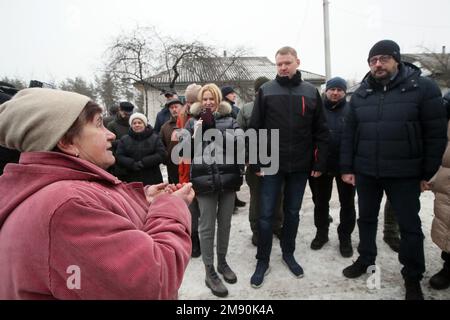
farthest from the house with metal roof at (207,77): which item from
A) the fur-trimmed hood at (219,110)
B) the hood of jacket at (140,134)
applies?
the fur-trimmed hood at (219,110)

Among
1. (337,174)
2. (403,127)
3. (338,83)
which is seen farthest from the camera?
(337,174)

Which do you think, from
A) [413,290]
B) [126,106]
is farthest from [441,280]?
[126,106]

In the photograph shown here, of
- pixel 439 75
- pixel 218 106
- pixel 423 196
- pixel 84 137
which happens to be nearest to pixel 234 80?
pixel 423 196

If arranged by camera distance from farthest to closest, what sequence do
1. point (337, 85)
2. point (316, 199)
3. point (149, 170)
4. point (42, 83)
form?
point (149, 170) → point (316, 199) → point (337, 85) → point (42, 83)

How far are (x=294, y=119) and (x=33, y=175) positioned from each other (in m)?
2.37

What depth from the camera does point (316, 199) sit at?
144 inches

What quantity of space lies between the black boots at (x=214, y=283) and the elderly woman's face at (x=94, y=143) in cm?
195

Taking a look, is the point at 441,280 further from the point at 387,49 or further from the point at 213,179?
the point at 213,179

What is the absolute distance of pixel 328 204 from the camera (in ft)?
11.9

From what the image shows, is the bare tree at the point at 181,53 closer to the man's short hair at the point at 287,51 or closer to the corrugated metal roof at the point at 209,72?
the corrugated metal roof at the point at 209,72

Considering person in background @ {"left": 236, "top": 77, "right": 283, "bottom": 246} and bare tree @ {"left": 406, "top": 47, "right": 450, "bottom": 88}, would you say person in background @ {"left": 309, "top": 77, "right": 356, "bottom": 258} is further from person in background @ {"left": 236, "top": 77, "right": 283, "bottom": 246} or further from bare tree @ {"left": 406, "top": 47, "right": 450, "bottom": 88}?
bare tree @ {"left": 406, "top": 47, "right": 450, "bottom": 88}

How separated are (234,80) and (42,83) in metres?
16.8

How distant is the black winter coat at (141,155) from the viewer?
12.6ft

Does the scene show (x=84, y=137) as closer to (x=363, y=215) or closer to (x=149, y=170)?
(x=363, y=215)
